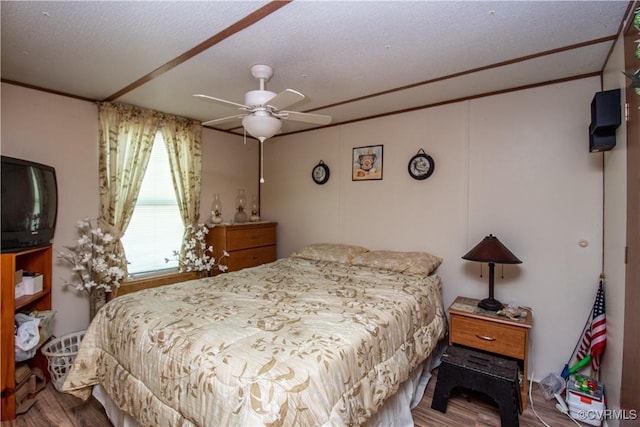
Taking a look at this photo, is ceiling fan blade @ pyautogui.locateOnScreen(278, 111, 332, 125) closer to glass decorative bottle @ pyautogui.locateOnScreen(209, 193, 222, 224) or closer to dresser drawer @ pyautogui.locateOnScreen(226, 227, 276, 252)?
dresser drawer @ pyautogui.locateOnScreen(226, 227, 276, 252)

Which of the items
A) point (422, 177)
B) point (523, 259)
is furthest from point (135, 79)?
point (523, 259)

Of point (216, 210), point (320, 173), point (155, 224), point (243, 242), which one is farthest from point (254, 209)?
point (155, 224)

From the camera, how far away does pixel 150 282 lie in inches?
127

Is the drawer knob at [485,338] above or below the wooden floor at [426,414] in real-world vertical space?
above

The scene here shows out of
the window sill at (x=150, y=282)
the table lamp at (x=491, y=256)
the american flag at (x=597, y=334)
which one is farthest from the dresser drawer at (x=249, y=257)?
the american flag at (x=597, y=334)

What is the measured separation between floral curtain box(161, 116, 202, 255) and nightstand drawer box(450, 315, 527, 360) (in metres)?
3.07

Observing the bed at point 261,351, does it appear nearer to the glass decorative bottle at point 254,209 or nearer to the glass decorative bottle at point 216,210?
the glass decorative bottle at point 216,210

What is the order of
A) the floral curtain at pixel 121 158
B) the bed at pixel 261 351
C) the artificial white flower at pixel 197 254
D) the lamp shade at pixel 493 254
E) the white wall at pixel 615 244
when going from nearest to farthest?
the bed at pixel 261 351 < the white wall at pixel 615 244 < the lamp shade at pixel 493 254 < the floral curtain at pixel 121 158 < the artificial white flower at pixel 197 254

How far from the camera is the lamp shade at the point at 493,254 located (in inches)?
92.6

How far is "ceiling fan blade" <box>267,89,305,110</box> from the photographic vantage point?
1.79 metres

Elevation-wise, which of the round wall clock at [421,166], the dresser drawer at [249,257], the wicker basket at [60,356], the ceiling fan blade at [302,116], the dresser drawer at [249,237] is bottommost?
the wicker basket at [60,356]

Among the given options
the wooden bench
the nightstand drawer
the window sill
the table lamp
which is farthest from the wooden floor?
the window sill

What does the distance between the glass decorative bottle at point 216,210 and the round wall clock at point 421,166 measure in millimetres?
2457

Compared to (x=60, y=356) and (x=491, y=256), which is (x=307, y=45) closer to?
(x=491, y=256)
